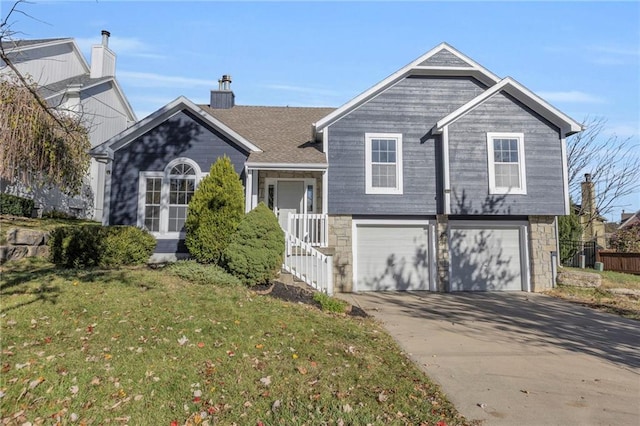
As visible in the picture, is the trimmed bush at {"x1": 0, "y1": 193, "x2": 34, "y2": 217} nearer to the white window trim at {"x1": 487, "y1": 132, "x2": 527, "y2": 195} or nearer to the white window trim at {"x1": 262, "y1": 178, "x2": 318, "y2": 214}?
the white window trim at {"x1": 262, "y1": 178, "x2": 318, "y2": 214}

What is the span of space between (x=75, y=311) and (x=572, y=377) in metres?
7.05

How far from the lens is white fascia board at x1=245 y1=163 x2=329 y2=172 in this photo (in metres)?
10.9

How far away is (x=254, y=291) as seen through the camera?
8086mm

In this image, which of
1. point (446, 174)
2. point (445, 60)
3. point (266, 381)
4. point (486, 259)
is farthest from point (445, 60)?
point (266, 381)

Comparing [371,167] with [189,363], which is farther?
[371,167]

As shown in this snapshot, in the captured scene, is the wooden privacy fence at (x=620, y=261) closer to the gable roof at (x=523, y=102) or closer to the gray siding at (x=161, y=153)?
the gable roof at (x=523, y=102)

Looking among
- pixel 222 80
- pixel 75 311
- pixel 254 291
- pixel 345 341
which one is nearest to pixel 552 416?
pixel 345 341

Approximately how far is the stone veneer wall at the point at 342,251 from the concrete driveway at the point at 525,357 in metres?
1.89

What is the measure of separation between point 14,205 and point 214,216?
8179 mm

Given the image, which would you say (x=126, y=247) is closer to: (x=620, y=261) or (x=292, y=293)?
(x=292, y=293)

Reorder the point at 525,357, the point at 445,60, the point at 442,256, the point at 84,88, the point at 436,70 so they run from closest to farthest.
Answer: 1. the point at 525,357
2. the point at 442,256
3. the point at 436,70
4. the point at 445,60
5. the point at 84,88

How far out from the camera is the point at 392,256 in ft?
38.6

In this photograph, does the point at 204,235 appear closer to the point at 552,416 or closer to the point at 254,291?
the point at 254,291

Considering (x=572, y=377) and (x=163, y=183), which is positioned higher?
(x=163, y=183)
